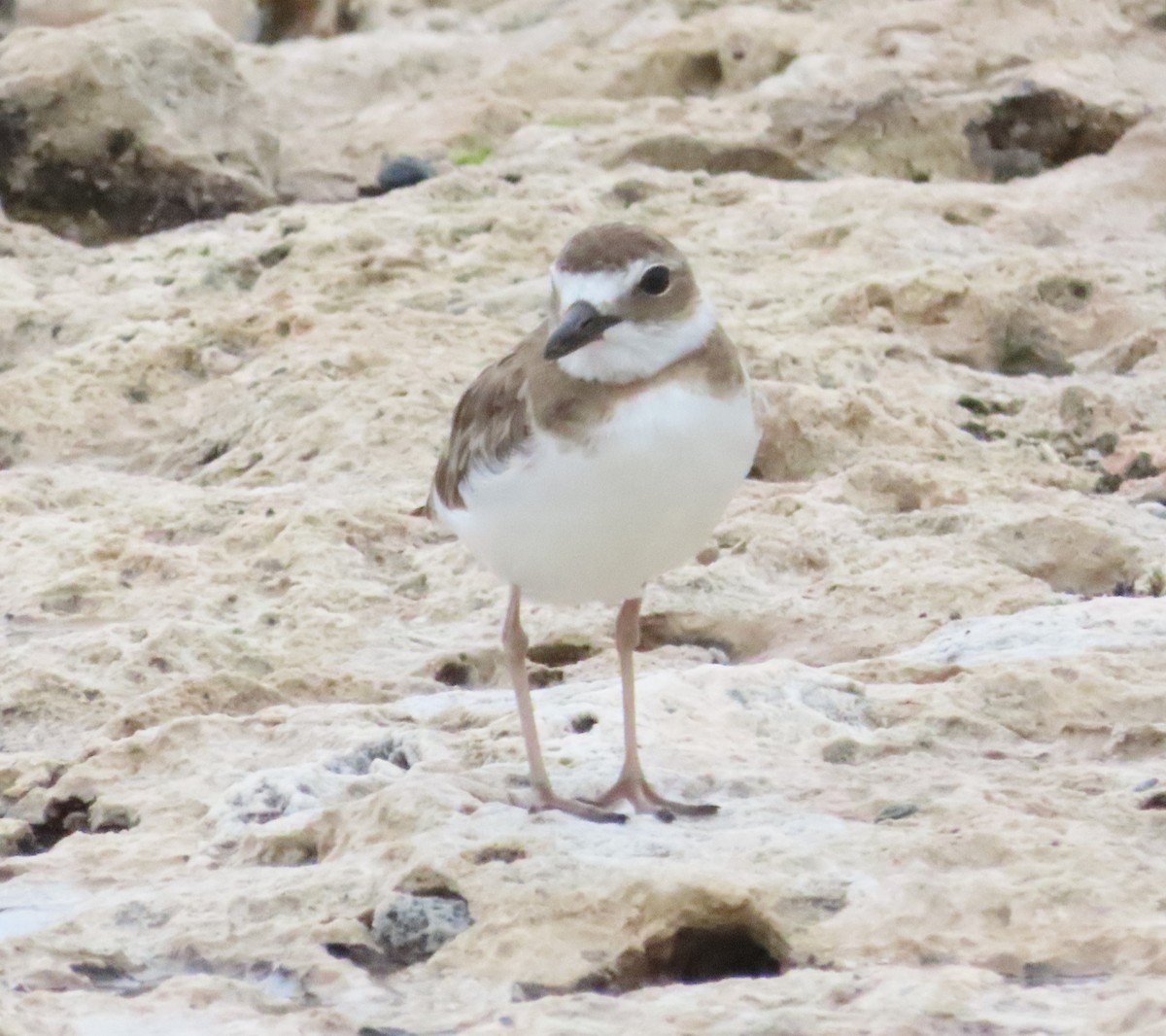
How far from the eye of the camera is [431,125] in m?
9.26

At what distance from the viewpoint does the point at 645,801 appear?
4.13 metres

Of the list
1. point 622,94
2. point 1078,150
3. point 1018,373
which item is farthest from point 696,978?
point 622,94

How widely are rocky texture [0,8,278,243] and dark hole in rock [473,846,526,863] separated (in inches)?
210

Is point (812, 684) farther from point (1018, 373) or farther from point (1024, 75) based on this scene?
point (1024, 75)

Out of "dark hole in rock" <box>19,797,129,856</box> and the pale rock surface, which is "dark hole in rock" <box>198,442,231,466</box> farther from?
the pale rock surface

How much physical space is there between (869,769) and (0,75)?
5872 millimetres

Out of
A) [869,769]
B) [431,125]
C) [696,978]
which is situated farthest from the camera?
[431,125]

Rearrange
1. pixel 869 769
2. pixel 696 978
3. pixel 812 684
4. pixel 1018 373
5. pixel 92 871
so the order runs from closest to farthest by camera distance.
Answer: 1. pixel 696 978
2. pixel 92 871
3. pixel 869 769
4. pixel 812 684
5. pixel 1018 373

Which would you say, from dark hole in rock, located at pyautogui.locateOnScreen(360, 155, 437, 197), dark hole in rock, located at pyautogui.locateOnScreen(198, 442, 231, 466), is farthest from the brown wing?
dark hole in rock, located at pyautogui.locateOnScreen(360, 155, 437, 197)

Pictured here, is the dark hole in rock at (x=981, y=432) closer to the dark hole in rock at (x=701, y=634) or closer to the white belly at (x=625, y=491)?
the dark hole in rock at (x=701, y=634)

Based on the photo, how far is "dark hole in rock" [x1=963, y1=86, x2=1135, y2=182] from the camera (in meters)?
8.52

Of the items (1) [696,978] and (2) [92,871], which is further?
(2) [92,871]

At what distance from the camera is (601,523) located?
4.03 meters

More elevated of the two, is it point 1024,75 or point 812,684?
point 1024,75
